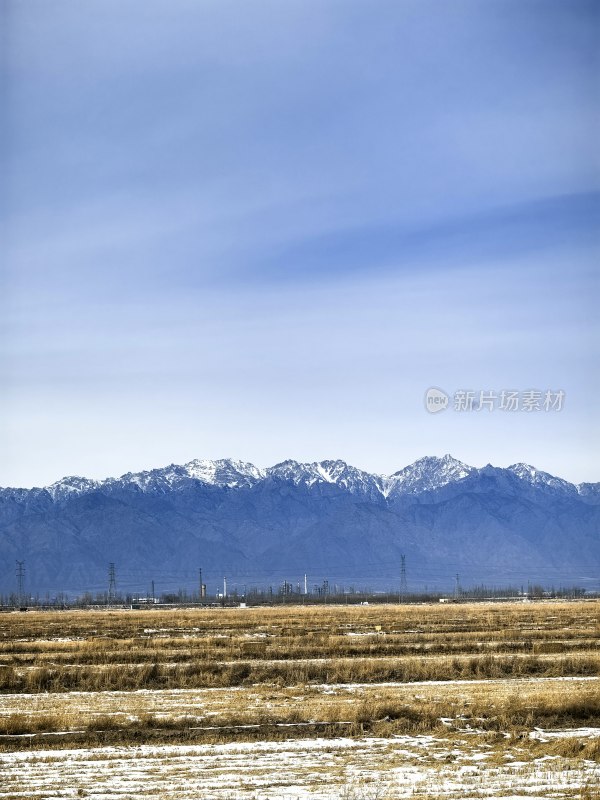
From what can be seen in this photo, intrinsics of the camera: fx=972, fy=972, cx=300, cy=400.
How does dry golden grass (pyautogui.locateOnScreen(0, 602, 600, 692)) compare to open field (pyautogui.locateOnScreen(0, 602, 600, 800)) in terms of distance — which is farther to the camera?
dry golden grass (pyautogui.locateOnScreen(0, 602, 600, 692))

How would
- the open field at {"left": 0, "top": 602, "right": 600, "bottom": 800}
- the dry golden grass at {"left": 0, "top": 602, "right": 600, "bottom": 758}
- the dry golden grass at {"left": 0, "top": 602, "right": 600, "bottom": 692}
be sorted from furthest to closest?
1. the dry golden grass at {"left": 0, "top": 602, "right": 600, "bottom": 692}
2. the dry golden grass at {"left": 0, "top": 602, "right": 600, "bottom": 758}
3. the open field at {"left": 0, "top": 602, "right": 600, "bottom": 800}

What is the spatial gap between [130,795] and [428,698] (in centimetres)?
1097

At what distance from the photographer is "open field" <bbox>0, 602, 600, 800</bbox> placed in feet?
51.0

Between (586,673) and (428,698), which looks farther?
(586,673)

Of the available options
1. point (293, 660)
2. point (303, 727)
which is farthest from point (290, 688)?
point (293, 660)

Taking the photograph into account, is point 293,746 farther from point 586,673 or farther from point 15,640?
point 15,640

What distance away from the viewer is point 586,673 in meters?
30.7

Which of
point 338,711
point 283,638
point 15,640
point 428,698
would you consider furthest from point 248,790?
point 15,640

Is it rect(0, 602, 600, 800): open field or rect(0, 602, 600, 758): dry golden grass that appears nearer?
rect(0, 602, 600, 800): open field

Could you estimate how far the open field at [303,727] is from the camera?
1554cm

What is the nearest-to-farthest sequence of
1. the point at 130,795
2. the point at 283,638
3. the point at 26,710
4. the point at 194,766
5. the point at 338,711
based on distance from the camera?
the point at 130,795 < the point at 194,766 < the point at 338,711 < the point at 26,710 < the point at 283,638

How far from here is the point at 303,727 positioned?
66.0 feet

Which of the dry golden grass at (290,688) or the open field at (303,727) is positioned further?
the dry golden grass at (290,688)

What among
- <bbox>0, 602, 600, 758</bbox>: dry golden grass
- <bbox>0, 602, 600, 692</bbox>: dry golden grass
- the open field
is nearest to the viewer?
the open field
